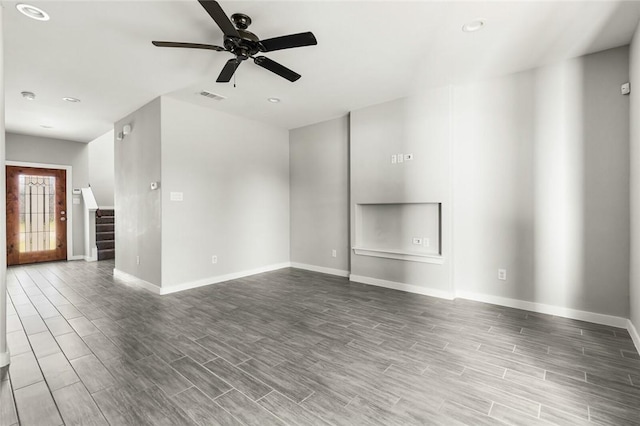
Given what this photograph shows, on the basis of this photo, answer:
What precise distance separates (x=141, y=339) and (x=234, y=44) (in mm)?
2694

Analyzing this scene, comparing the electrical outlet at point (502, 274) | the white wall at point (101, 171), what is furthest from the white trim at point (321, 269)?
the white wall at point (101, 171)

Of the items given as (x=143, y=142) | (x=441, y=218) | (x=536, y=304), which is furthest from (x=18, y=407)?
(x=536, y=304)

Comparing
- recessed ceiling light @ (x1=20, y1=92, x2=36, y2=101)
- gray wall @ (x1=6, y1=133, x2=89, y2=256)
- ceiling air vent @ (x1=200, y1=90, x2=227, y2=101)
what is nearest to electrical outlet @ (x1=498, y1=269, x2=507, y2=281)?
ceiling air vent @ (x1=200, y1=90, x2=227, y2=101)

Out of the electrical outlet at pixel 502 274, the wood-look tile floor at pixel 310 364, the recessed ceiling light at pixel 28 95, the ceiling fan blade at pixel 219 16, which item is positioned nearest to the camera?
the wood-look tile floor at pixel 310 364

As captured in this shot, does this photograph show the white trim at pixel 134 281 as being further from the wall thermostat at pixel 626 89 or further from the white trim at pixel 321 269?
the wall thermostat at pixel 626 89

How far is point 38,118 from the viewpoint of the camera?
16.7 ft

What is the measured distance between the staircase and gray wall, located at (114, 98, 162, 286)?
7.95ft

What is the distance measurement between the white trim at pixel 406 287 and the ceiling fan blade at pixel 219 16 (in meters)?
3.61

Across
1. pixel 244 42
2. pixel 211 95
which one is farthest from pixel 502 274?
pixel 211 95

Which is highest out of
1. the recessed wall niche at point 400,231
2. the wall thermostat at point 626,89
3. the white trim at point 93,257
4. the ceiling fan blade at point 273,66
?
the ceiling fan blade at point 273,66

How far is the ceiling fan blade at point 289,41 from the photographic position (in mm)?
2242

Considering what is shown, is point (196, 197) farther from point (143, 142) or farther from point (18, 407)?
point (18, 407)

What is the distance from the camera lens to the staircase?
706 centimetres

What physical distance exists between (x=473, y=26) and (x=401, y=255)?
9.21 ft
